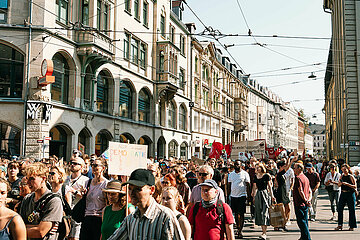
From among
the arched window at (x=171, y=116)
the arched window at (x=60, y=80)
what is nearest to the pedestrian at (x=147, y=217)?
Answer: the arched window at (x=60, y=80)

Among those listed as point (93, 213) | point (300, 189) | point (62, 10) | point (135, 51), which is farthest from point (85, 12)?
point (93, 213)

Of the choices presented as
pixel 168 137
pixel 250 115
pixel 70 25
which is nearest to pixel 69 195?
pixel 70 25

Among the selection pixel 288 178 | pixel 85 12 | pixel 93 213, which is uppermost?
pixel 85 12

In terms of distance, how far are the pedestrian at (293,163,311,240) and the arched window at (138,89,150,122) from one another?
22017 millimetres

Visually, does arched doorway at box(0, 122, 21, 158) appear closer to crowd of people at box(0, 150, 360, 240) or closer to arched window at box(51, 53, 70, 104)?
arched window at box(51, 53, 70, 104)

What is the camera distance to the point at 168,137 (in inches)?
1409

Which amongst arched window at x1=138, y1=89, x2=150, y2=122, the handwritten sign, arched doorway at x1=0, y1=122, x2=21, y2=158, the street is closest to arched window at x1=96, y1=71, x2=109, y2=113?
arched window at x1=138, y1=89, x2=150, y2=122

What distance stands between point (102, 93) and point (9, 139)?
7472 mm

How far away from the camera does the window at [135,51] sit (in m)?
29.5

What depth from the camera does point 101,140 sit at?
25969 mm

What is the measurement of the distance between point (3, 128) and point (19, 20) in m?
5.43

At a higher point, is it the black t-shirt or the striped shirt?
the striped shirt

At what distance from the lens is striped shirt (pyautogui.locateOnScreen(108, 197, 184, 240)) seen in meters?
3.24

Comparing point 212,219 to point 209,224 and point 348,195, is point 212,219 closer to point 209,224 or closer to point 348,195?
point 209,224
